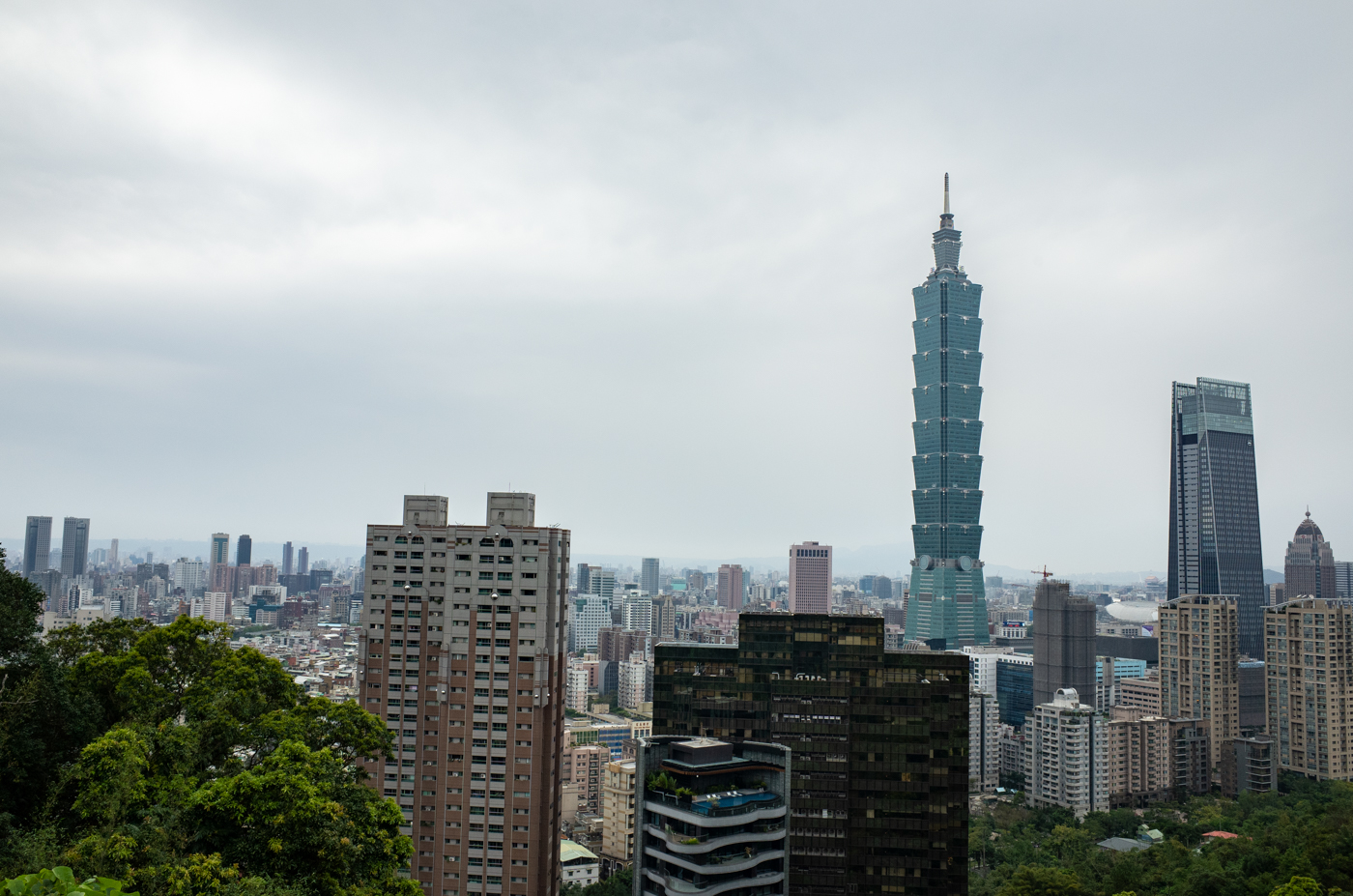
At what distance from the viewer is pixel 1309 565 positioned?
168 metres

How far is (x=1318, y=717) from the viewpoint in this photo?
259 feet

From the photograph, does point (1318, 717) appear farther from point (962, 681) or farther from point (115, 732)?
point (115, 732)

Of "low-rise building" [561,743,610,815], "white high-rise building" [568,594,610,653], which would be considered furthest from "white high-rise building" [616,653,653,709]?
"white high-rise building" [568,594,610,653]

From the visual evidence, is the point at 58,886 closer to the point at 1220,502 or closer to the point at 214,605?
the point at 1220,502

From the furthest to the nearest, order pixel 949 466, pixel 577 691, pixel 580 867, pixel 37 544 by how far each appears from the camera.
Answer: pixel 37 544 < pixel 949 466 < pixel 577 691 < pixel 580 867

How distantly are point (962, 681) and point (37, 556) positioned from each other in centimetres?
18098

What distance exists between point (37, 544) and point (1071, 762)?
582ft

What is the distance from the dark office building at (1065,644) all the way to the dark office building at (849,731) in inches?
2801

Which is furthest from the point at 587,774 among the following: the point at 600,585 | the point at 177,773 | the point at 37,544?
the point at 37,544

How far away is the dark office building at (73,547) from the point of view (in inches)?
7062

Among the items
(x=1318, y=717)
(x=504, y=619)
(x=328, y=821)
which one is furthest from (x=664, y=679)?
(x=1318, y=717)

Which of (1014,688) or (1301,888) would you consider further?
(1014,688)

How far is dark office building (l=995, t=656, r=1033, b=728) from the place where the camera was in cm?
11400

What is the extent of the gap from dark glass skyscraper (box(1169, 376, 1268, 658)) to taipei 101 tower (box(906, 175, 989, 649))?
100 ft
